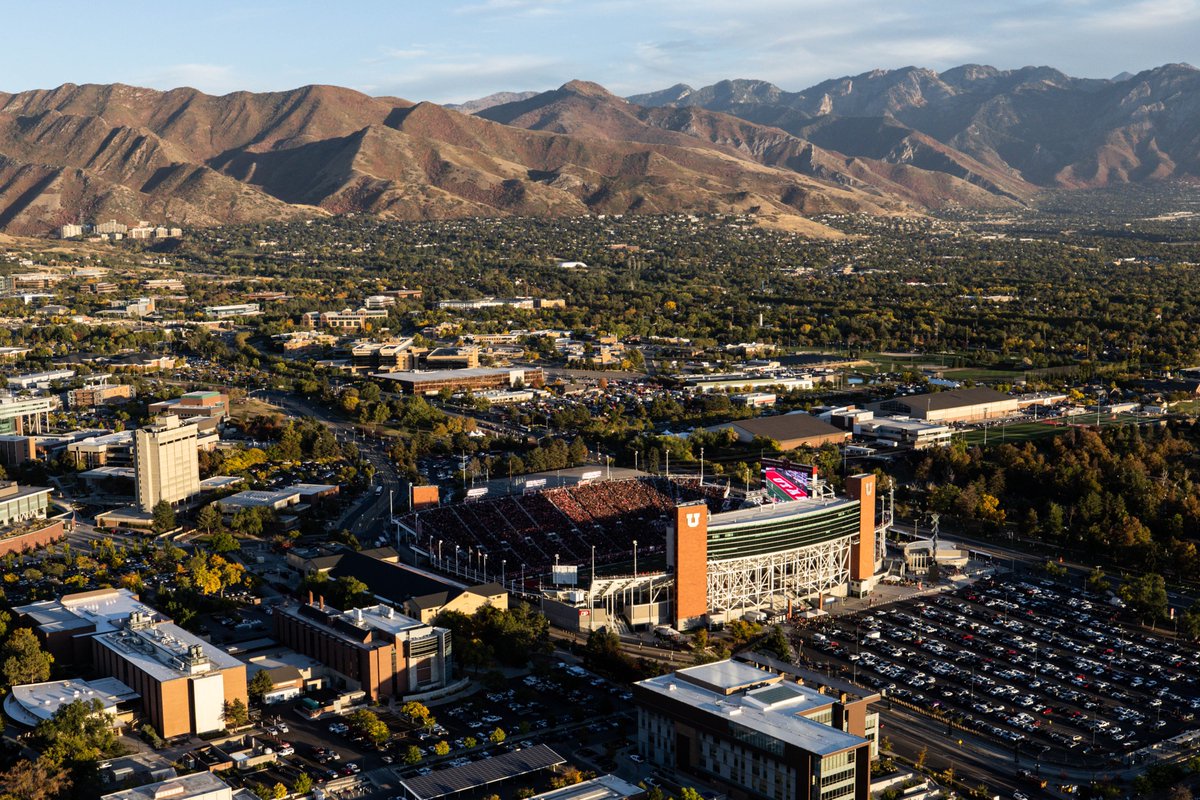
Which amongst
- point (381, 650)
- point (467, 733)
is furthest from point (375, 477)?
point (467, 733)

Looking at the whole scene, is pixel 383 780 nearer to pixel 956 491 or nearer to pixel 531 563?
pixel 531 563

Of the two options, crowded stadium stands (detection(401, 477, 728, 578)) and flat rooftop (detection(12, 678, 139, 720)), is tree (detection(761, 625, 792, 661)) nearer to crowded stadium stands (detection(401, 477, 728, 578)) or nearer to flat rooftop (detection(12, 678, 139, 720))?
crowded stadium stands (detection(401, 477, 728, 578))

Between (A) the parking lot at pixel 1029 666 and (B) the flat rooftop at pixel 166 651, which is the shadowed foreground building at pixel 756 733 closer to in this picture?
(A) the parking lot at pixel 1029 666

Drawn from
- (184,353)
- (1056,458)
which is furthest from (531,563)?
(184,353)

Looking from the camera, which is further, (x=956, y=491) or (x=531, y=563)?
(x=956, y=491)

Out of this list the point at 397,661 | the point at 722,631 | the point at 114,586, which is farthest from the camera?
the point at 114,586

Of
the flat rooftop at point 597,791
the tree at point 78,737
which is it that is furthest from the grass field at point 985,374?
Result: the tree at point 78,737

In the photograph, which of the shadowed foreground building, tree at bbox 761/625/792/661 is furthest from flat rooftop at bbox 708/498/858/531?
the shadowed foreground building
